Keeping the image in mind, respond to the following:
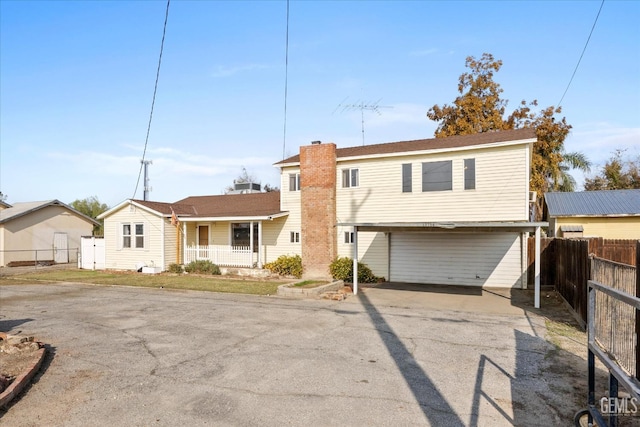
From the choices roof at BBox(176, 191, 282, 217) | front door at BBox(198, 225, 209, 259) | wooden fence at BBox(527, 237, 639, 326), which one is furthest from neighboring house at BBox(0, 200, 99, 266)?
wooden fence at BBox(527, 237, 639, 326)

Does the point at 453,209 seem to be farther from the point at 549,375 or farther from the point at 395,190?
the point at 549,375

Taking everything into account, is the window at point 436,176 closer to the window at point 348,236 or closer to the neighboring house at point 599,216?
the window at point 348,236

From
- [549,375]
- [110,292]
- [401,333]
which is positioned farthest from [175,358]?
[110,292]

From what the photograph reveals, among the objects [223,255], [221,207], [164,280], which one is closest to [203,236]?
[221,207]

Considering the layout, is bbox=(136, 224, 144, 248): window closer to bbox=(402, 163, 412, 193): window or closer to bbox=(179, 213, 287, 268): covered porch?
bbox=(179, 213, 287, 268): covered porch

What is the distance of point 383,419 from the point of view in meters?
4.81

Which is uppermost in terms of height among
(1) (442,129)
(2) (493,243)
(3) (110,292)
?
(1) (442,129)

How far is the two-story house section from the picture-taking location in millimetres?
16094

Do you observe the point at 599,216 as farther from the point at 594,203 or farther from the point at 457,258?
the point at 457,258

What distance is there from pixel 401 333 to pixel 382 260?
31.2ft

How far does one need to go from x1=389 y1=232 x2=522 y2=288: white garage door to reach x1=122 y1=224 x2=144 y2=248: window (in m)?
13.6

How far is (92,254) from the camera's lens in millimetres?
24422

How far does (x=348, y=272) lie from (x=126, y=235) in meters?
13.1

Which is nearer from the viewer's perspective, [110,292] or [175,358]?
[175,358]
